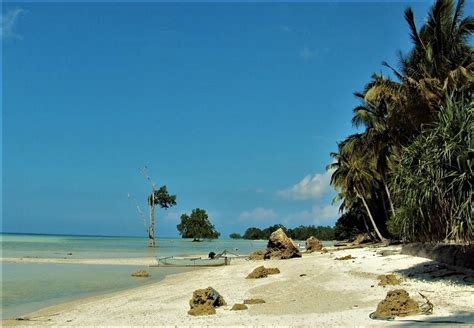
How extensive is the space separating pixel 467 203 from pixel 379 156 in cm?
2214

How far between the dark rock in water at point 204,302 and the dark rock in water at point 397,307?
148 inches

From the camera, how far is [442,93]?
17.5 metres

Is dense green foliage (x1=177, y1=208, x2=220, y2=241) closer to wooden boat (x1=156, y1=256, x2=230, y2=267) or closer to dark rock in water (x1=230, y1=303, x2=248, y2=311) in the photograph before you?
wooden boat (x1=156, y1=256, x2=230, y2=267)

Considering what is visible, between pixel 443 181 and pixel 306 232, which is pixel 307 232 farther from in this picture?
pixel 443 181

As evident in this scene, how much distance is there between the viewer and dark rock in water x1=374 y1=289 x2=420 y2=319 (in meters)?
8.83

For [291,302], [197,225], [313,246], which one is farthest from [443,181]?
[197,225]

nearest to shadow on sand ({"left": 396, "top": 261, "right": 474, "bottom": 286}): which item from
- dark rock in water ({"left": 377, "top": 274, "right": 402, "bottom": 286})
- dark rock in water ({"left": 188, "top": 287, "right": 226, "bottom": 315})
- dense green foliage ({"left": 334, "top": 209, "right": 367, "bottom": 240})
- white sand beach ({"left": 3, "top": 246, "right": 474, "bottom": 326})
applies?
white sand beach ({"left": 3, "top": 246, "right": 474, "bottom": 326})

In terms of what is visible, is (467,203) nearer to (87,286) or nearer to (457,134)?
(457,134)

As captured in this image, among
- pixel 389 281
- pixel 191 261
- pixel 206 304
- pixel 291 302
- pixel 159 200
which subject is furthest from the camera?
pixel 159 200

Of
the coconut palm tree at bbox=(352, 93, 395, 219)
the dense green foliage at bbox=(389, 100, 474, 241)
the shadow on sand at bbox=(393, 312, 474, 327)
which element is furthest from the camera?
the coconut palm tree at bbox=(352, 93, 395, 219)

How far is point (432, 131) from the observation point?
43.1 ft

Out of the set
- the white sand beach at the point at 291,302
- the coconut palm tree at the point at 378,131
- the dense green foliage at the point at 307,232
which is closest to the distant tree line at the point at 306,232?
the dense green foliage at the point at 307,232

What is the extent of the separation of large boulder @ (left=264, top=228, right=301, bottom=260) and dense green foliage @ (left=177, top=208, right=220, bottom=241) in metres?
55.4

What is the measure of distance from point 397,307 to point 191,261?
2214cm
